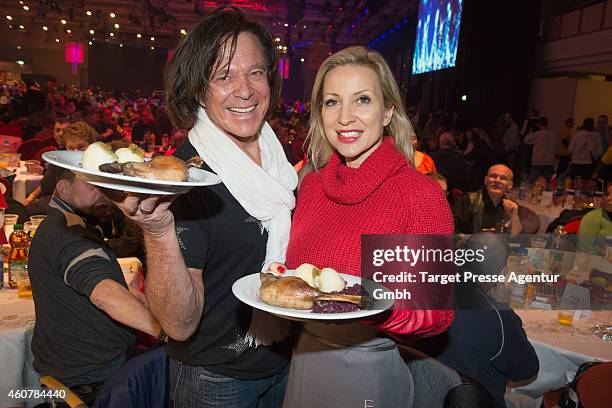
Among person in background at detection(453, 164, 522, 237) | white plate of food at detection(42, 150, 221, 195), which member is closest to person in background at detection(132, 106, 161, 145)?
person in background at detection(453, 164, 522, 237)

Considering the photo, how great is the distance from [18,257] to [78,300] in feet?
2.74

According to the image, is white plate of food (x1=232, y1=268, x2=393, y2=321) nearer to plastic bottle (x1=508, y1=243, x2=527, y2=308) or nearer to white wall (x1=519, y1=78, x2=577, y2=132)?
plastic bottle (x1=508, y1=243, x2=527, y2=308)

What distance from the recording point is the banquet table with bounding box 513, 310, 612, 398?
2.42 metres

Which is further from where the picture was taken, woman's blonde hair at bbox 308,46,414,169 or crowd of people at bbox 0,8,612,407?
woman's blonde hair at bbox 308,46,414,169

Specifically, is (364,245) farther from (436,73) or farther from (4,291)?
(436,73)

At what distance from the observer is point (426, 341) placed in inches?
87.8

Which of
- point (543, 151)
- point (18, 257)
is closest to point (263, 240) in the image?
point (18, 257)

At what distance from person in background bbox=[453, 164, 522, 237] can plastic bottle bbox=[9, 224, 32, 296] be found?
3393 mm

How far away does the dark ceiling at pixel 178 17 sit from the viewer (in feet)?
59.0

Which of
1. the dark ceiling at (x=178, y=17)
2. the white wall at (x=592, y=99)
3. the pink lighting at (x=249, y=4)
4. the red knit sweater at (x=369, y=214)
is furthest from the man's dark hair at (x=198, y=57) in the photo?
the pink lighting at (x=249, y=4)

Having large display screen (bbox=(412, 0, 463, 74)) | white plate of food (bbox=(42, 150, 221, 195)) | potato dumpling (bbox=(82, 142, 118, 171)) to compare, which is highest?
large display screen (bbox=(412, 0, 463, 74))

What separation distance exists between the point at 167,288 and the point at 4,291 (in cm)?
196

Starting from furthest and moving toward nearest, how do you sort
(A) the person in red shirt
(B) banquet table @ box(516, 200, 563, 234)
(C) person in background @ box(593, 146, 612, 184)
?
1. (C) person in background @ box(593, 146, 612, 184)
2. (B) banquet table @ box(516, 200, 563, 234)
3. (A) the person in red shirt

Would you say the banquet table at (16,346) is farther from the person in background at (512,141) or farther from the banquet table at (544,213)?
the person in background at (512,141)
